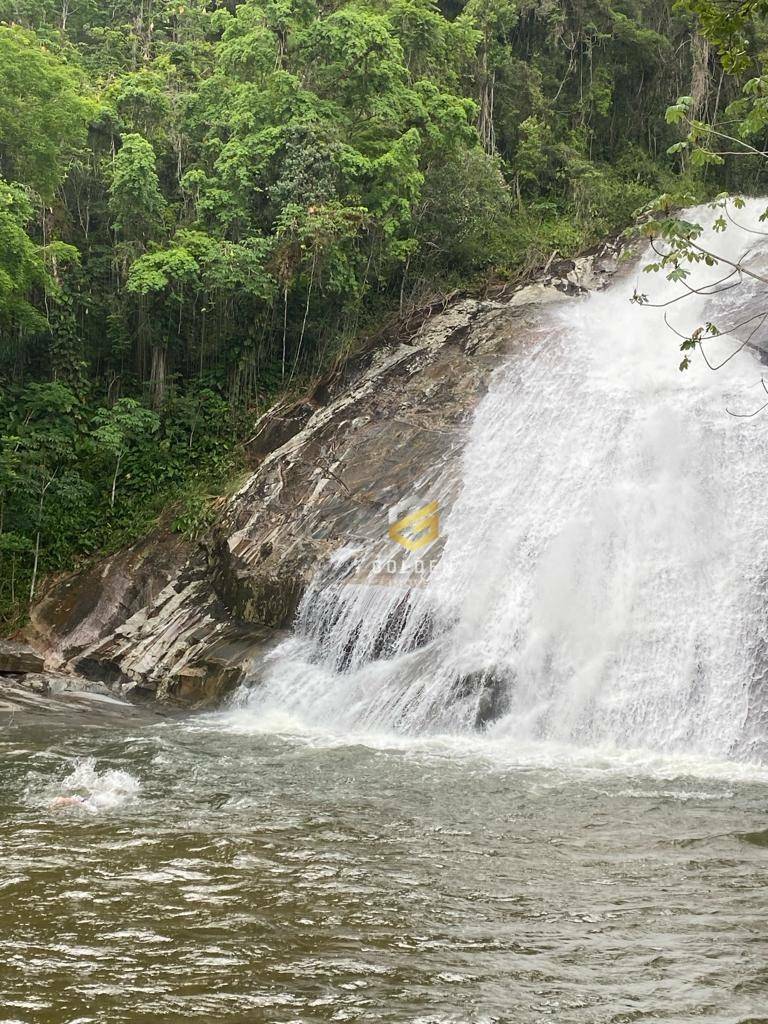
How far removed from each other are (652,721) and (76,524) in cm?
1275

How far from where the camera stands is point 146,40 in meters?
31.9

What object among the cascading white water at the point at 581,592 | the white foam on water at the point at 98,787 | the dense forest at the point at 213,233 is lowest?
the white foam on water at the point at 98,787

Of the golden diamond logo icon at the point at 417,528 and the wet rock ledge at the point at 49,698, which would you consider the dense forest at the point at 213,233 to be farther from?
the golden diamond logo icon at the point at 417,528

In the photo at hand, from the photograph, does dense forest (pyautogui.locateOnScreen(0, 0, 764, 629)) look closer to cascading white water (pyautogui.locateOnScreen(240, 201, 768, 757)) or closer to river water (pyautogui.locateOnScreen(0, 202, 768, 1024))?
river water (pyautogui.locateOnScreen(0, 202, 768, 1024))

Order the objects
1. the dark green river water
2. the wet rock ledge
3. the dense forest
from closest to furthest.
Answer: the dark green river water, the wet rock ledge, the dense forest

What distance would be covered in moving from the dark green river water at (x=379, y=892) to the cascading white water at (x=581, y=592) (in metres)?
2.11

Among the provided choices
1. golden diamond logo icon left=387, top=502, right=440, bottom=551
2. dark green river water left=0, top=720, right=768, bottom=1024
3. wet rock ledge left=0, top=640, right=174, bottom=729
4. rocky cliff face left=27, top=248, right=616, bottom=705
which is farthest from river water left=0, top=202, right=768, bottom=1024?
wet rock ledge left=0, top=640, right=174, bottom=729

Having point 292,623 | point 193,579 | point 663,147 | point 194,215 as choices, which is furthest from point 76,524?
point 663,147

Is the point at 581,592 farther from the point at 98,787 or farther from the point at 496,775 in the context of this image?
the point at 98,787

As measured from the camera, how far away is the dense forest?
20094mm

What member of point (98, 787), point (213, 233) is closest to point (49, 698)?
point (98, 787)

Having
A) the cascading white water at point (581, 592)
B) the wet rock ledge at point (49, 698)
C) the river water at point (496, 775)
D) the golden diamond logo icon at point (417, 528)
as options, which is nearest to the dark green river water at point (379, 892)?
the river water at point (496, 775)

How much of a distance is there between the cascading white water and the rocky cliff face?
0.80 m

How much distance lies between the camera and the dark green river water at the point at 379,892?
4879mm
